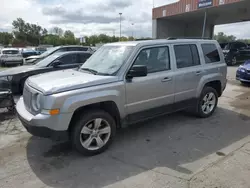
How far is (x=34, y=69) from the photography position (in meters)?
7.31

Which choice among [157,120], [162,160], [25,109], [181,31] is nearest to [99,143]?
[162,160]

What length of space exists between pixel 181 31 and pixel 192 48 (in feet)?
81.8

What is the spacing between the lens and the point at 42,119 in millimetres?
3033

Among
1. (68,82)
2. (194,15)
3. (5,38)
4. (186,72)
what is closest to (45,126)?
(68,82)

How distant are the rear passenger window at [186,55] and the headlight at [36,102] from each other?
9.07 ft

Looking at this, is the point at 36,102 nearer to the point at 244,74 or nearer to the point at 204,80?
the point at 204,80

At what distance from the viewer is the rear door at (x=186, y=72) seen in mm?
4410

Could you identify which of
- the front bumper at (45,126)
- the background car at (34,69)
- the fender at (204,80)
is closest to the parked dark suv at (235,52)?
the background car at (34,69)

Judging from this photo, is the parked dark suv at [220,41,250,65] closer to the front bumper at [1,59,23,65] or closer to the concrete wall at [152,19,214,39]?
the concrete wall at [152,19,214,39]

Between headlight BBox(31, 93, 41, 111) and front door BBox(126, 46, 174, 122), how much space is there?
1.43 m

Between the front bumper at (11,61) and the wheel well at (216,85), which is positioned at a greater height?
the front bumper at (11,61)

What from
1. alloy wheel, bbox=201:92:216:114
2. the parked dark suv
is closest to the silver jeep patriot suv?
alloy wheel, bbox=201:92:216:114

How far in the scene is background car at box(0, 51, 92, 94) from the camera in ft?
22.5

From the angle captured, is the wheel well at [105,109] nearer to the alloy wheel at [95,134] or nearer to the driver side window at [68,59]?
the alloy wheel at [95,134]
